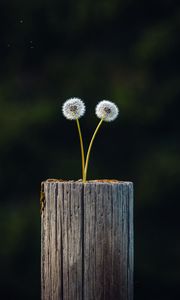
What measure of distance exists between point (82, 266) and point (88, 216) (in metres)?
0.18

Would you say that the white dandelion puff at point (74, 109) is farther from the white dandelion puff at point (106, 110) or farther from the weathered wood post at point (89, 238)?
the weathered wood post at point (89, 238)

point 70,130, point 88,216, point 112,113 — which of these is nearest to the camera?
point 88,216

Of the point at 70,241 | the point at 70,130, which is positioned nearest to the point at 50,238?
the point at 70,241

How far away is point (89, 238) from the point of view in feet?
7.62

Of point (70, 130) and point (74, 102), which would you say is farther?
point (70, 130)

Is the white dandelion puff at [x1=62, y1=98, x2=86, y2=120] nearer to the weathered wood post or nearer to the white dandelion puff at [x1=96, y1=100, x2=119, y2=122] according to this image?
the white dandelion puff at [x1=96, y1=100, x2=119, y2=122]

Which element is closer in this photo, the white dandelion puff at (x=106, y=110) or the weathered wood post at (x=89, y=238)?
the weathered wood post at (x=89, y=238)

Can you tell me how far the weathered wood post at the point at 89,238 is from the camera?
232cm

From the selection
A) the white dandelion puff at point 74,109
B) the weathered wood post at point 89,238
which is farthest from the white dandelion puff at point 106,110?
the weathered wood post at point 89,238

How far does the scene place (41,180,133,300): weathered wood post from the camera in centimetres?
232

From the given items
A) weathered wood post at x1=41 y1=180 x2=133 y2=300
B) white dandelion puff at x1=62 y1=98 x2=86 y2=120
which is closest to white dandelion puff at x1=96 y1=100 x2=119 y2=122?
white dandelion puff at x1=62 y1=98 x2=86 y2=120

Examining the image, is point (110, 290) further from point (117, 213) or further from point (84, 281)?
point (117, 213)

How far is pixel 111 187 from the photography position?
2.33 m

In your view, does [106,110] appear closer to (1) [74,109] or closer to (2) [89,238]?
(1) [74,109]
